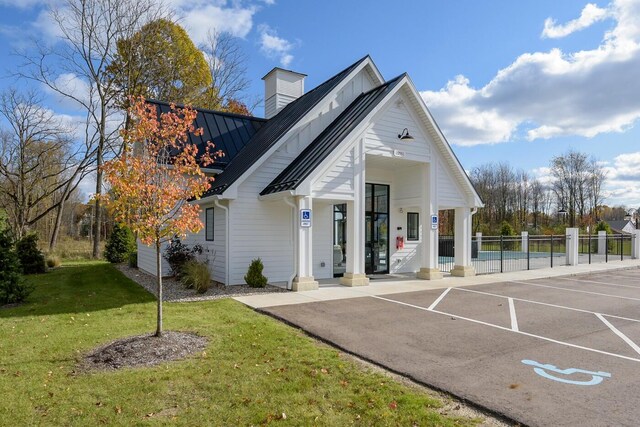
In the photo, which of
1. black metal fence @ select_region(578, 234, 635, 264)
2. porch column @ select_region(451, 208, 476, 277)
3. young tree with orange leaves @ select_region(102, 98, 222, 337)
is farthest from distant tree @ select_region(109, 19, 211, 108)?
black metal fence @ select_region(578, 234, 635, 264)

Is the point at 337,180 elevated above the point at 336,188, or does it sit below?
above

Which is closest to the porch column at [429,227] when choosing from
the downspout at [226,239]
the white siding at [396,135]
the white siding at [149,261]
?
the white siding at [396,135]

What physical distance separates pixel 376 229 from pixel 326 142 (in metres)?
4.48

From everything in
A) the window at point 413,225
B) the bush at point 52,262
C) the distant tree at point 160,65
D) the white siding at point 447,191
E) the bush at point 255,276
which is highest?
the distant tree at point 160,65

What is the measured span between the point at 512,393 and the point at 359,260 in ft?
25.9

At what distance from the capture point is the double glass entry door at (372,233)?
14578 mm

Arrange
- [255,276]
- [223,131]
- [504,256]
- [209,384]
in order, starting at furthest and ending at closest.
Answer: [504,256] → [223,131] → [255,276] → [209,384]

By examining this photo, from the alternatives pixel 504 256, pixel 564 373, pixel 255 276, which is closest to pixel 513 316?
pixel 564 373

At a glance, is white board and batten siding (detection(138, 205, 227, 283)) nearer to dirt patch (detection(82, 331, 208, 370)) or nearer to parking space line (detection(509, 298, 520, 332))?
dirt patch (detection(82, 331, 208, 370))

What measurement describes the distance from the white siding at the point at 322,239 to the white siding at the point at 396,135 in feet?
8.63

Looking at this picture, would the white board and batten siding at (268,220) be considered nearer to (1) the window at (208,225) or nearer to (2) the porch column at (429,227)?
(1) the window at (208,225)

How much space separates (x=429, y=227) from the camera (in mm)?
13906

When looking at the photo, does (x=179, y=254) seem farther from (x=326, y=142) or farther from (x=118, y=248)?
(x=118, y=248)

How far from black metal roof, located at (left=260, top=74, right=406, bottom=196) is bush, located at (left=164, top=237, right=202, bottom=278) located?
3295 mm
